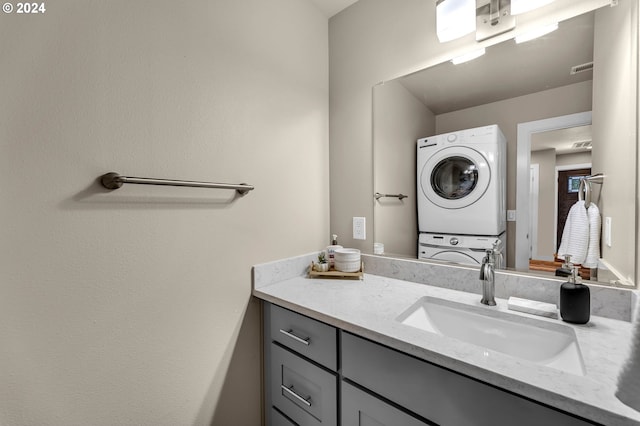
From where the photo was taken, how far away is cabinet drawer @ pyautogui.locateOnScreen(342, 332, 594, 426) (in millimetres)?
599

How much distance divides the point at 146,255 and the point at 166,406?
550 millimetres

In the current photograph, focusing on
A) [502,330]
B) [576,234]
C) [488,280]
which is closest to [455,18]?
[576,234]

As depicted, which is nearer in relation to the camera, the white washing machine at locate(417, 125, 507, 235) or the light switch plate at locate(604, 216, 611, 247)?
the light switch plate at locate(604, 216, 611, 247)

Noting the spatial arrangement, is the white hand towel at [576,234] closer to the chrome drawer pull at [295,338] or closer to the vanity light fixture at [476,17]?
the vanity light fixture at [476,17]

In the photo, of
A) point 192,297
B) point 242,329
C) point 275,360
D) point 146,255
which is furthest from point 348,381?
point 146,255

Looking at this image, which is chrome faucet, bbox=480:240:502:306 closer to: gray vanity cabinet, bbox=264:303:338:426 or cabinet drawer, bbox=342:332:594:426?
cabinet drawer, bbox=342:332:594:426

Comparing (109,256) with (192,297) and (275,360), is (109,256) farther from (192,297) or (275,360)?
(275,360)

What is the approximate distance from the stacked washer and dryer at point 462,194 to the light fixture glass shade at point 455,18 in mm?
420

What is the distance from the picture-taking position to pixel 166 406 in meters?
0.97

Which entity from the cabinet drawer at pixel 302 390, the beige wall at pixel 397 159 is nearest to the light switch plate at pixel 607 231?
the beige wall at pixel 397 159

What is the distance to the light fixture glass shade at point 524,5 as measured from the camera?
995 mm

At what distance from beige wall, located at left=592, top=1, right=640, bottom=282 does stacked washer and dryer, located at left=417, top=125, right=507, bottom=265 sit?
0.93ft

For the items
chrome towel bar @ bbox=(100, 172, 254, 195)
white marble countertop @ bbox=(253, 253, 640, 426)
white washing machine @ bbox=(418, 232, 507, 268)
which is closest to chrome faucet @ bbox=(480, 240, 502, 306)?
white marble countertop @ bbox=(253, 253, 640, 426)

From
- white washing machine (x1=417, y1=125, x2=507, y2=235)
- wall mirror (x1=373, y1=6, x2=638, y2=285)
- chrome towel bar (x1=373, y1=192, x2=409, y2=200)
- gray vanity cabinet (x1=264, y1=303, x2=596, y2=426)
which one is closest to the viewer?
gray vanity cabinet (x1=264, y1=303, x2=596, y2=426)
